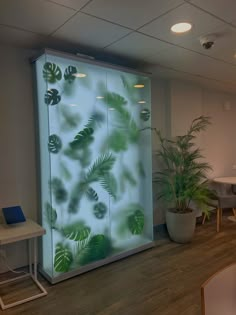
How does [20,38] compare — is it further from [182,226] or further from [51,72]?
[182,226]

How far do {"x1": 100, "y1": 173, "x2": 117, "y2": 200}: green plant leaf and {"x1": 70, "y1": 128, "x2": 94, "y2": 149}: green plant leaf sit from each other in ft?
1.63

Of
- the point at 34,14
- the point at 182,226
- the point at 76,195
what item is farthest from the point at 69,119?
the point at 182,226

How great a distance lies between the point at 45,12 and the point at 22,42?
763 millimetres

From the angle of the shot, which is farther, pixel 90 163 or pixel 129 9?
pixel 90 163

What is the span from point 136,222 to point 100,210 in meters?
0.68

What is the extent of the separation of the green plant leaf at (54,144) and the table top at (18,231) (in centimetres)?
81

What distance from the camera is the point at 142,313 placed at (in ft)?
7.43

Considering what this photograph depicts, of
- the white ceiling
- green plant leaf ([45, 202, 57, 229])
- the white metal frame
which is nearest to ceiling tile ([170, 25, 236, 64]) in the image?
the white ceiling

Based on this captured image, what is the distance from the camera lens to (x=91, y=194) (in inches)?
123

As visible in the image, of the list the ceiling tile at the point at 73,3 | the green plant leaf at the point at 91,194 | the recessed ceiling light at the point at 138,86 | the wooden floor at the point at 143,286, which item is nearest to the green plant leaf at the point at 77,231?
the green plant leaf at the point at 91,194

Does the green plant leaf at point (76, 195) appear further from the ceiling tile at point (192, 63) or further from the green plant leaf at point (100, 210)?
the ceiling tile at point (192, 63)

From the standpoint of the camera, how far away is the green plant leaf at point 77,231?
9.65ft

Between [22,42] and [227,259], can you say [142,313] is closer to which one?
[227,259]

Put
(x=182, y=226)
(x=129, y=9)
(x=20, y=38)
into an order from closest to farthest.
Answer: (x=129, y=9) < (x=20, y=38) < (x=182, y=226)
